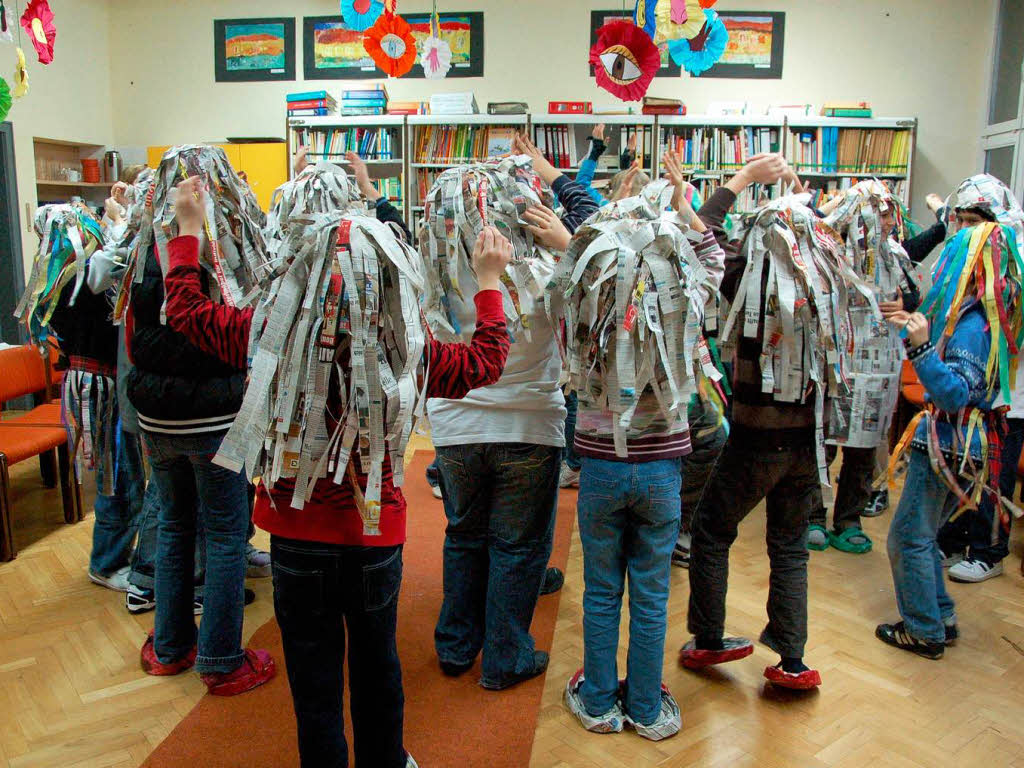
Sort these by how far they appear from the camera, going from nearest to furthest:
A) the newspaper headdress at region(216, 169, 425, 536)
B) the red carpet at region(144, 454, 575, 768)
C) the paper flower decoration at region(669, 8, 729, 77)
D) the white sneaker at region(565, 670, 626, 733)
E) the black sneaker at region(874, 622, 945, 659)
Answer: the newspaper headdress at region(216, 169, 425, 536), the red carpet at region(144, 454, 575, 768), the white sneaker at region(565, 670, 626, 733), the black sneaker at region(874, 622, 945, 659), the paper flower decoration at region(669, 8, 729, 77)

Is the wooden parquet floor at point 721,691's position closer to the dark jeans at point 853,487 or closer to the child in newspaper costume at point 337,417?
→ the dark jeans at point 853,487

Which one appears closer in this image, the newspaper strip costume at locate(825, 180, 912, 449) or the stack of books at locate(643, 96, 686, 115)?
the newspaper strip costume at locate(825, 180, 912, 449)

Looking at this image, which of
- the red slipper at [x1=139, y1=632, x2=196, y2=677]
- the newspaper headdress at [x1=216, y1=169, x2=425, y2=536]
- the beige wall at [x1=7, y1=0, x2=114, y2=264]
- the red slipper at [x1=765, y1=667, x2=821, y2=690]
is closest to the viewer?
the newspaper headdress at [x1=216, y1=169, x2=425, y2=536]

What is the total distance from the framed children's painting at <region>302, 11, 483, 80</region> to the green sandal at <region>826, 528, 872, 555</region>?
4969 millimetres

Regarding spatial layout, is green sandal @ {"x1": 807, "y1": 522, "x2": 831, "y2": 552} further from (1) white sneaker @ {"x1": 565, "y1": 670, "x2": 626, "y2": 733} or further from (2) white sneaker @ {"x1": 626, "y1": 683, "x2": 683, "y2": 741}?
(1) white sneaker @ {"x1": 565, "y1": 670, "x2": 626, "y2": 733}

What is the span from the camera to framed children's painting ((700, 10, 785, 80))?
648 centimetres

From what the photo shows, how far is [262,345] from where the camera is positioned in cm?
162

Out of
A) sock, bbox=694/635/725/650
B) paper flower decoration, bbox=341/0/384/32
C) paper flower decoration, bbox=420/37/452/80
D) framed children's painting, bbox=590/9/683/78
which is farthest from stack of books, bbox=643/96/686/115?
sock, bbox=694/635/725/650

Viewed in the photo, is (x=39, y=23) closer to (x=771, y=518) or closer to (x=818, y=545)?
(x=771, y=518)

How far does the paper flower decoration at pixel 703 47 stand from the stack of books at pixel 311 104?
378cm

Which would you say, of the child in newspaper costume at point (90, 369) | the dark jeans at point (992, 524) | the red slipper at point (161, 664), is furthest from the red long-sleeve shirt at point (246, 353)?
the dark jeans at point (992, 524)

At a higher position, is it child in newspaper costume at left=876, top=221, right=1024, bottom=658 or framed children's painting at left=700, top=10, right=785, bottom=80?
framed children's painting at left=700, top=10, right=785, bottom=80

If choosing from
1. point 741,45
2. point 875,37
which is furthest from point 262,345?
point 875,37

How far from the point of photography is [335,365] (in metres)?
1.61
